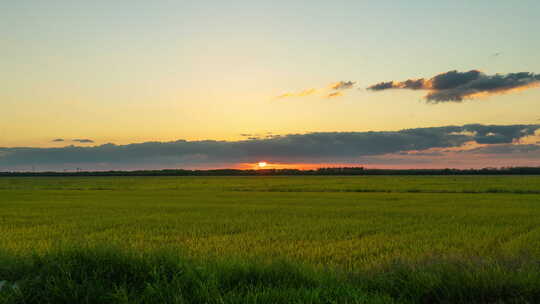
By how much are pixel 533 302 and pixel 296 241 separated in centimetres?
799

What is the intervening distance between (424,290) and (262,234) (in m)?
9.12

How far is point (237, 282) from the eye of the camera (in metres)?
6.02

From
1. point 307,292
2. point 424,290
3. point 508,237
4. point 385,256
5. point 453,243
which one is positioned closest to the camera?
point 307,292

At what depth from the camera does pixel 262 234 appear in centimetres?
1441

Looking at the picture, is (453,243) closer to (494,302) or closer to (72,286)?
(494,302)

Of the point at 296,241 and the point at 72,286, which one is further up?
the point at 72,286

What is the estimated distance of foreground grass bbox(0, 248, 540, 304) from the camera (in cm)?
523

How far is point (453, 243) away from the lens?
12445 millimetres

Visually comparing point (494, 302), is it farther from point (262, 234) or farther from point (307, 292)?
point (262, 234)

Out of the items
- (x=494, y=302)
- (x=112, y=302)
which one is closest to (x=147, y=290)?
(x=112, y=302)

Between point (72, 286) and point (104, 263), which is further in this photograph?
point (104, 263)

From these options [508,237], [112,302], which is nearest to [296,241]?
[508,237]

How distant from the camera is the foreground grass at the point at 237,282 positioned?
5227 millimetres

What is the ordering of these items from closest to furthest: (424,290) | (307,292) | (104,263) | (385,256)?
(307,292) → (424,290) → (104,263) → (385,256)
